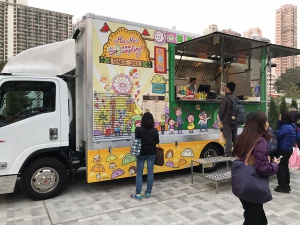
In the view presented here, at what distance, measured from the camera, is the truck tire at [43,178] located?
4.54 meters

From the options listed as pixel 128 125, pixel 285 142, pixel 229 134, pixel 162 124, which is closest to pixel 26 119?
pixel 128 125

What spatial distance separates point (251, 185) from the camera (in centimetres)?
251

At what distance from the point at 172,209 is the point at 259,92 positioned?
4.57 m

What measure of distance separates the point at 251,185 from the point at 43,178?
12.0 ft

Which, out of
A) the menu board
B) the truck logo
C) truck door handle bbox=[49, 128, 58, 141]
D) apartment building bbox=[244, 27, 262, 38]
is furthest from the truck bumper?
apartment building bbox=[244, 27, 262, 38]

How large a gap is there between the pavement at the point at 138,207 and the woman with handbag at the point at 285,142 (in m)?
0.23

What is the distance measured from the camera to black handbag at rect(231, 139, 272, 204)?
2.51 m

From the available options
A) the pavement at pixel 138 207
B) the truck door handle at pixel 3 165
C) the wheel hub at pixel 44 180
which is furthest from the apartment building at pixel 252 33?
the truck door handle at pixel 3 165

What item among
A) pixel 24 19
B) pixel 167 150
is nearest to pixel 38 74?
pixel 167 150

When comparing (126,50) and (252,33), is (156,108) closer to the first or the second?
(126,50)

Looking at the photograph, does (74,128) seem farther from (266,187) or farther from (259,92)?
(259,92)

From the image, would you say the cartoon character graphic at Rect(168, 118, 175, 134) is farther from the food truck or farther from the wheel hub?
the wheel hub

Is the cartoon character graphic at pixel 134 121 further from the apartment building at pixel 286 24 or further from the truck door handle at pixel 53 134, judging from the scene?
the apartment building at pixel 286 24

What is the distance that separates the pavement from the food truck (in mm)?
351
